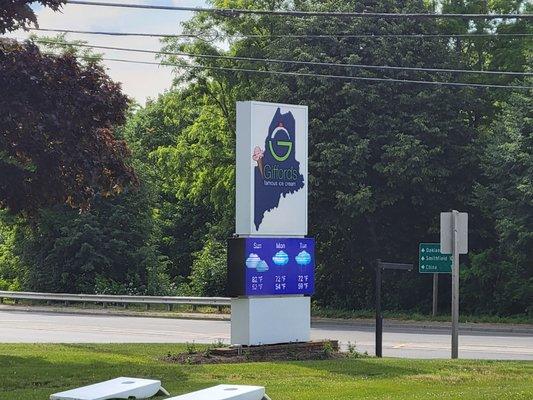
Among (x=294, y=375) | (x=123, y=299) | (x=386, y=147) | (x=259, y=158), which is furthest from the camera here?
(x=123, y=299)

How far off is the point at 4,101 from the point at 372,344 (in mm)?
11268

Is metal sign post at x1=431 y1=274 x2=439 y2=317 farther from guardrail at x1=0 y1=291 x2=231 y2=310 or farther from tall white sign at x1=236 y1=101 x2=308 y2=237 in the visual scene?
tall white sign at x1=236 y1=101 x2=308 y2=237

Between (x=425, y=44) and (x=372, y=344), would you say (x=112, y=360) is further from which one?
(x=425, y=44)

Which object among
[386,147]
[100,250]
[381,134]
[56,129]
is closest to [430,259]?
[386,147]

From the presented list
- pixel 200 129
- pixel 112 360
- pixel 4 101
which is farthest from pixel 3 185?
pixel 200 129

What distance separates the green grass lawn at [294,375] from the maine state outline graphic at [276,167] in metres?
3.22

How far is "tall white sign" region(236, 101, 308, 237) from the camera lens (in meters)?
19.3

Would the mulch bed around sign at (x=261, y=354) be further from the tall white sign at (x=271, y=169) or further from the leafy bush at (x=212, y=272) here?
the leafy bush at (x=212, y=272)

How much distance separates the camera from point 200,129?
4403 cm

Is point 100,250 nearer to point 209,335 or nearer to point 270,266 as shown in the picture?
point 209,335

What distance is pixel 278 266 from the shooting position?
19.7 metres

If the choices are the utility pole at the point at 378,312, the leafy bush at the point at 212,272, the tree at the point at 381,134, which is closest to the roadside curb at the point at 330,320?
the tree at the point at 381,134

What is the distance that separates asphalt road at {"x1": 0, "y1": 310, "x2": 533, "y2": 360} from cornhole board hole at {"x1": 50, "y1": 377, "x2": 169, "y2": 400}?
1038 centimetres

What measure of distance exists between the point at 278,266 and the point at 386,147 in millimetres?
16843
